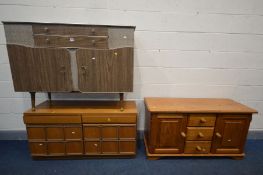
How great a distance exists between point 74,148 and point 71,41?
1.11m

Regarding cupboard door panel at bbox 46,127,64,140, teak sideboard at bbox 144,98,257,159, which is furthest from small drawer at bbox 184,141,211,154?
cupboard door panel at bbox 46,127,64,140

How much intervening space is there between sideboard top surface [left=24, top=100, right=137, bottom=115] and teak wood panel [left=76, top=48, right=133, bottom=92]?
235 millimetres

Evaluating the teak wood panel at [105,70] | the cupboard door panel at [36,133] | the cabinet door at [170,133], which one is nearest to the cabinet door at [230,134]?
the cabinet door at [170,133]

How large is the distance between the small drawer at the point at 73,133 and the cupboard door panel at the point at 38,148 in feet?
0.88

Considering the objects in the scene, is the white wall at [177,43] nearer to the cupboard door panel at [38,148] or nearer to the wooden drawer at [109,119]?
the wooden drawer at [109,119]

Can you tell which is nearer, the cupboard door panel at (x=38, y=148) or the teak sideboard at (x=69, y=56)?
the teak sideboard at (x=69, y=56)

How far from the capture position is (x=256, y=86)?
83.4 inches

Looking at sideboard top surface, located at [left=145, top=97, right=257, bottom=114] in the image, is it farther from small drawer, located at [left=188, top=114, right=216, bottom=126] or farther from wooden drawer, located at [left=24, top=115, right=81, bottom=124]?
wooden drawer, located at [left=24, top=115, right=81, bottom=124]

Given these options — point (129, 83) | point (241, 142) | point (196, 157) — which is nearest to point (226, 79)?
point (241, 142)

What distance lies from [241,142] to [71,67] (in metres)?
1.98

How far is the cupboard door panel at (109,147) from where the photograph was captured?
5.69ft

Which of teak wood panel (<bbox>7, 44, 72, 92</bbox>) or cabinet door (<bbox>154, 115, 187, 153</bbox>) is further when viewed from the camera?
cabinet door (<bbox>154, 115, 187, 153</bbox>)

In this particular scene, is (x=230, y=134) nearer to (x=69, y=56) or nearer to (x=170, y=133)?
(x=170, y=133)

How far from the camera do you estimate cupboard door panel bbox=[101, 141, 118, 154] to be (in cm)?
174
